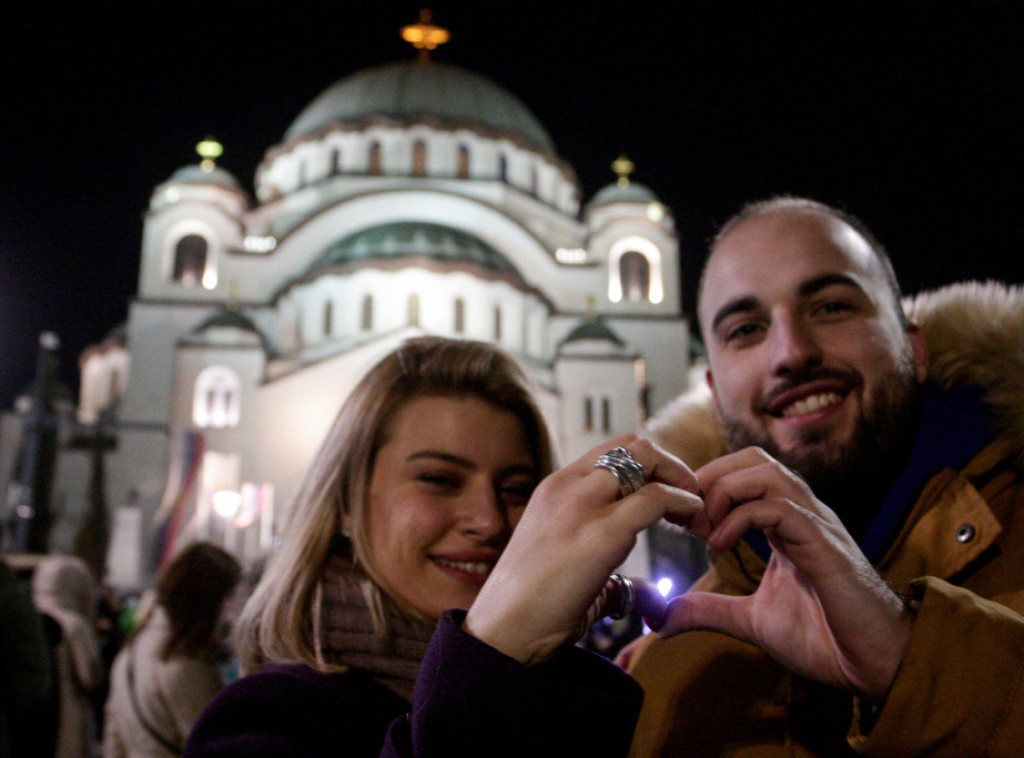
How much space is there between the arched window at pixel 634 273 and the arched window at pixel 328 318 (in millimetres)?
10861

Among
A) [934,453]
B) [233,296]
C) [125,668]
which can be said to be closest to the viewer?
[934,453]

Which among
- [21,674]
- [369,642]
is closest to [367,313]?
[21,674]

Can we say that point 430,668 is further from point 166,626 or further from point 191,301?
point 191,301

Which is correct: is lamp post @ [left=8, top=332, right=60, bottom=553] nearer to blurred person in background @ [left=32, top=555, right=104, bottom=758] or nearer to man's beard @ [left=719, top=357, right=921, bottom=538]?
blurred person in background @ [left=32, top=555, right=104, bottom=758]

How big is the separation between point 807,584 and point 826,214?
93 centimetres

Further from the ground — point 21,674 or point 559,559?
point 559,559

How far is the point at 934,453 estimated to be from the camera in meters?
1.53

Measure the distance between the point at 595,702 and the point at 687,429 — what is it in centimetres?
116

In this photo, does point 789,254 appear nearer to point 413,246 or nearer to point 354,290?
point 354,290

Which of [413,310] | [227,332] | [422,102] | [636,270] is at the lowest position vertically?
[227,332]

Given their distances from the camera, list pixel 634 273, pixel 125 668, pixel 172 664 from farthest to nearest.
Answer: pixel 634 273
pixel 125 668
pixel 172 664

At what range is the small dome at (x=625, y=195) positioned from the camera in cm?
3167

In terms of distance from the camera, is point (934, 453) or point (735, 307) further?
point (735, 307)

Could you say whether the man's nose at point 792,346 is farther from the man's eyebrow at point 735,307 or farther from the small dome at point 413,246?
the small dome at point 413,246
